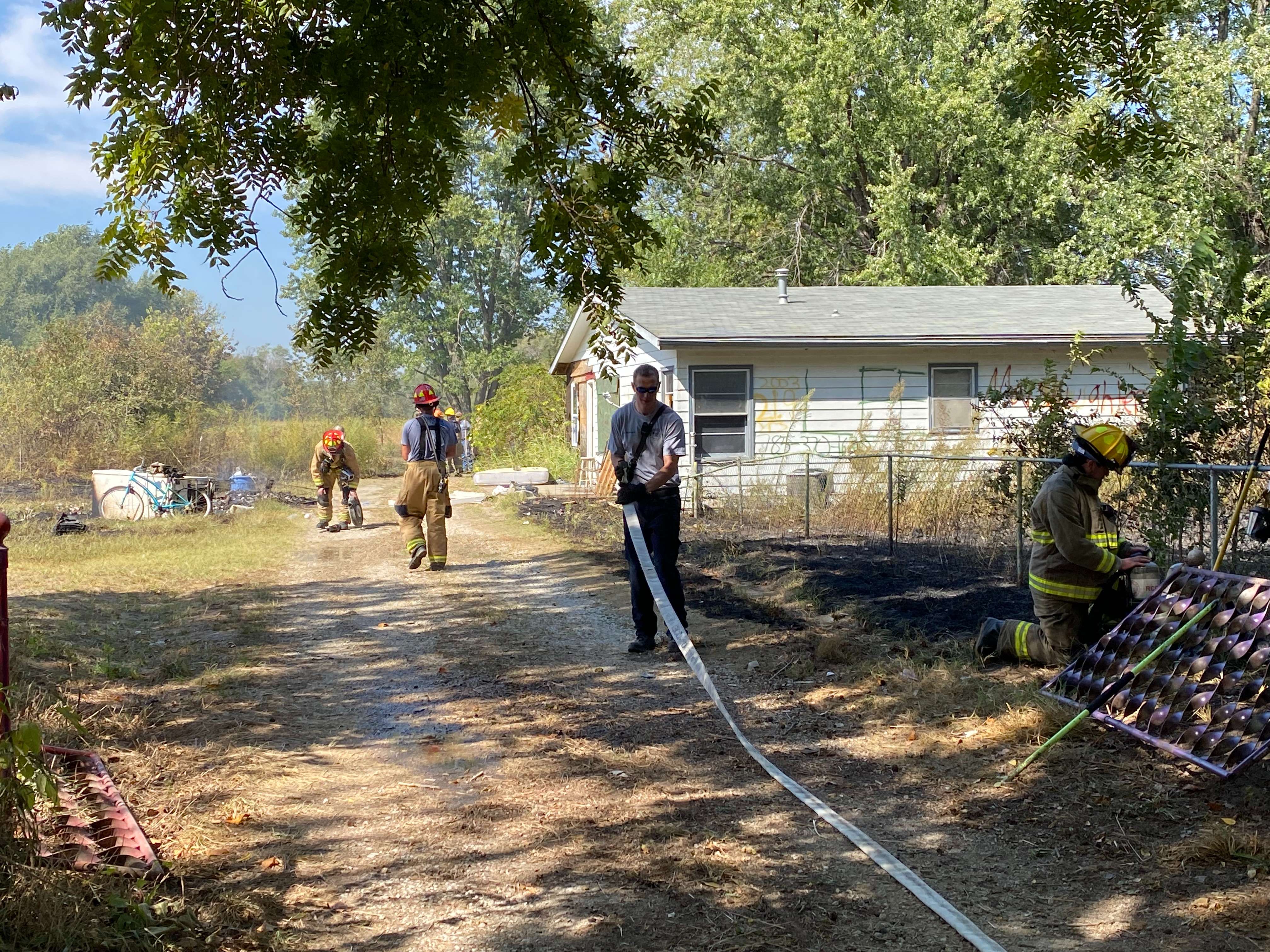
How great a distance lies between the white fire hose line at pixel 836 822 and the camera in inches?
141

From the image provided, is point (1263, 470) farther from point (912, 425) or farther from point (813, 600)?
point (912, 425)

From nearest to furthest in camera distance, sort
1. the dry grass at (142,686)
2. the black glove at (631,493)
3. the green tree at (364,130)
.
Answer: the dry grass at (142,686), the green tree at (364,130), the black glove at (631,493)

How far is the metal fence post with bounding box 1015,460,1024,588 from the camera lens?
9.30 meters

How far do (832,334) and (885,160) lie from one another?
11.8 meters

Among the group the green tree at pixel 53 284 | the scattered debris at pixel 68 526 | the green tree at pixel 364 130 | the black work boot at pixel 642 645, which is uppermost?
the green tree at pixel 53 284

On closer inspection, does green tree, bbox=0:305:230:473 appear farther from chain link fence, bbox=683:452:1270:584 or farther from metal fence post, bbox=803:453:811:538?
metal fence post, bbox=803:453:811:538

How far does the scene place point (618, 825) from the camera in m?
4.57

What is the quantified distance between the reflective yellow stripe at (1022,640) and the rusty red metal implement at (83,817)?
477cm

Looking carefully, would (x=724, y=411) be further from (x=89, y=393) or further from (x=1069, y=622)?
(x=89, y=393)

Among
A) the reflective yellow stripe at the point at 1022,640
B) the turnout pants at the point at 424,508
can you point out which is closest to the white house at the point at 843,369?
the turnout pants at the point at 424,508

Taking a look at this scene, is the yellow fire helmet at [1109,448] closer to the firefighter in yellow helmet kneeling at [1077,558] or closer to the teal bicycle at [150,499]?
the firefighter in yellow helmet kneeling at [1077,558]

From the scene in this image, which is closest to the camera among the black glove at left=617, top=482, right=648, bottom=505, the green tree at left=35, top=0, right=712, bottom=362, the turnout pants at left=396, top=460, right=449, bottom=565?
the green tree at left=35, top=0, right=712, bottom=362

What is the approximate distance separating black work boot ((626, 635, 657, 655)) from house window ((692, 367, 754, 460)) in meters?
11.2

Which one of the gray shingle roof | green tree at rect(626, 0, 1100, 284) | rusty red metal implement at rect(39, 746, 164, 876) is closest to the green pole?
rusty red metal implement at rect(39, 746, 164, 876)
